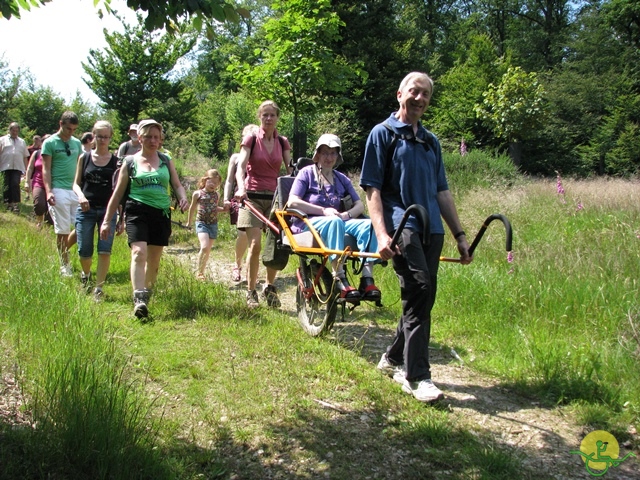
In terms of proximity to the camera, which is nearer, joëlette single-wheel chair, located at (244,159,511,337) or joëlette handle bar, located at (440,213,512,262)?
joëlette handle bar, located at (440,213,512,262)

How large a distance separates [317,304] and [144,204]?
1884 mm

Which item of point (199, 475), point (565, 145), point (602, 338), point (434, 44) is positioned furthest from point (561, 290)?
point (434, 44)

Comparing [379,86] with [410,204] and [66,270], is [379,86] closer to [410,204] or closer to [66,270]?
[66,270]

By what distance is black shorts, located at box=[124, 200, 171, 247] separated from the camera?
→ 557 cm

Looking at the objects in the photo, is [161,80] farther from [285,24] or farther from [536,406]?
[536,406]

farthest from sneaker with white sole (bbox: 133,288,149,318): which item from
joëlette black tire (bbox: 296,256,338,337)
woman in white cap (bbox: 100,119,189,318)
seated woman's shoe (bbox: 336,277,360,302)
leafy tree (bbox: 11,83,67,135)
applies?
leafy tree (bbox: 11,83,67,135)

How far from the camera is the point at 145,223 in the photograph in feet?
18.5

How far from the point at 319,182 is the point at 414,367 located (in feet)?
7.38

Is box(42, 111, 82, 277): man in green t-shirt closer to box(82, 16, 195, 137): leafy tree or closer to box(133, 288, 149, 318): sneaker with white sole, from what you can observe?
box(133, 288, 149, 318): sneaker with white sole

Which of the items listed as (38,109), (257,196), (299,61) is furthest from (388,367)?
(38,109)

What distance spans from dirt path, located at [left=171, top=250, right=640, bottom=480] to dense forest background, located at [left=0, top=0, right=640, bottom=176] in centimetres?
668

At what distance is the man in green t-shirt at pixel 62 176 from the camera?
7164mm

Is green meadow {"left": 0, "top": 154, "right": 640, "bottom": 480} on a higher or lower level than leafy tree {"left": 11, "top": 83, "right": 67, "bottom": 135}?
lower

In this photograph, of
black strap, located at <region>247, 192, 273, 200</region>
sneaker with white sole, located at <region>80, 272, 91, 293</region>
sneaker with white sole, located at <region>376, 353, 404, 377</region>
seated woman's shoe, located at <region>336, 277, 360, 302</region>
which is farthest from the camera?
black strap, located at <region>247, 192, 273, 200</region>
